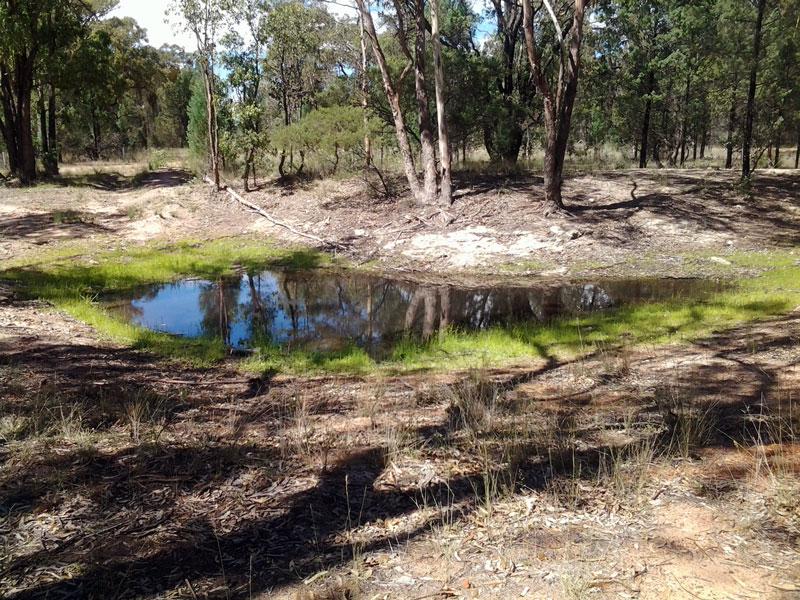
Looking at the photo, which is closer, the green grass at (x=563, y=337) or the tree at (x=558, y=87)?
the green grass at (x=563, y=337)

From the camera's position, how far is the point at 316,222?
18.4 metres

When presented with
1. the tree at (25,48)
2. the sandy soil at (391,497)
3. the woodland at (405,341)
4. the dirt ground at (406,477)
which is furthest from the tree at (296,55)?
the sandy soil at (391,497)

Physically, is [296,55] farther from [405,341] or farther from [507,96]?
[405,341]

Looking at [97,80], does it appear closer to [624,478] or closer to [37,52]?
[37,52]

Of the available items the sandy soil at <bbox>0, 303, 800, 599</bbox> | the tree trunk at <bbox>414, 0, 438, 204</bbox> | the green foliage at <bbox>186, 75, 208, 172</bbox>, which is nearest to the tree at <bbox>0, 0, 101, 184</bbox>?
the green foliage at <bbox>186, 75, 208, 172</bbox>

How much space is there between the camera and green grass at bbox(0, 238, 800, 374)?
7746 millimetres

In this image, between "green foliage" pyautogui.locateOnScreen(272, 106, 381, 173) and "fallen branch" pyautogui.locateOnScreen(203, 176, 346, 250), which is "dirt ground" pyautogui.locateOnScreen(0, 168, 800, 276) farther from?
"green foliage" pyautogui.locateOnScreen(272, 106, 381, 173)

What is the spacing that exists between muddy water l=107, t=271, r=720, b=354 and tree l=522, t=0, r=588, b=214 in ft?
14.7

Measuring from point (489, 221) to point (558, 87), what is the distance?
3.96 m

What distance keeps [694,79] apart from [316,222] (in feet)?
69.2

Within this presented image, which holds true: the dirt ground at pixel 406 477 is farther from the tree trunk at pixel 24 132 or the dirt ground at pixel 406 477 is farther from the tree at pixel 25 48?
the tree trunk at pixel 24 132

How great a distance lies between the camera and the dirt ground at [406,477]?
288 centimetres

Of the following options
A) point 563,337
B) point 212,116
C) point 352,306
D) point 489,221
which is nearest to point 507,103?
point 489,221

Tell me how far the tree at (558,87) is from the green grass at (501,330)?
16.8 feet
